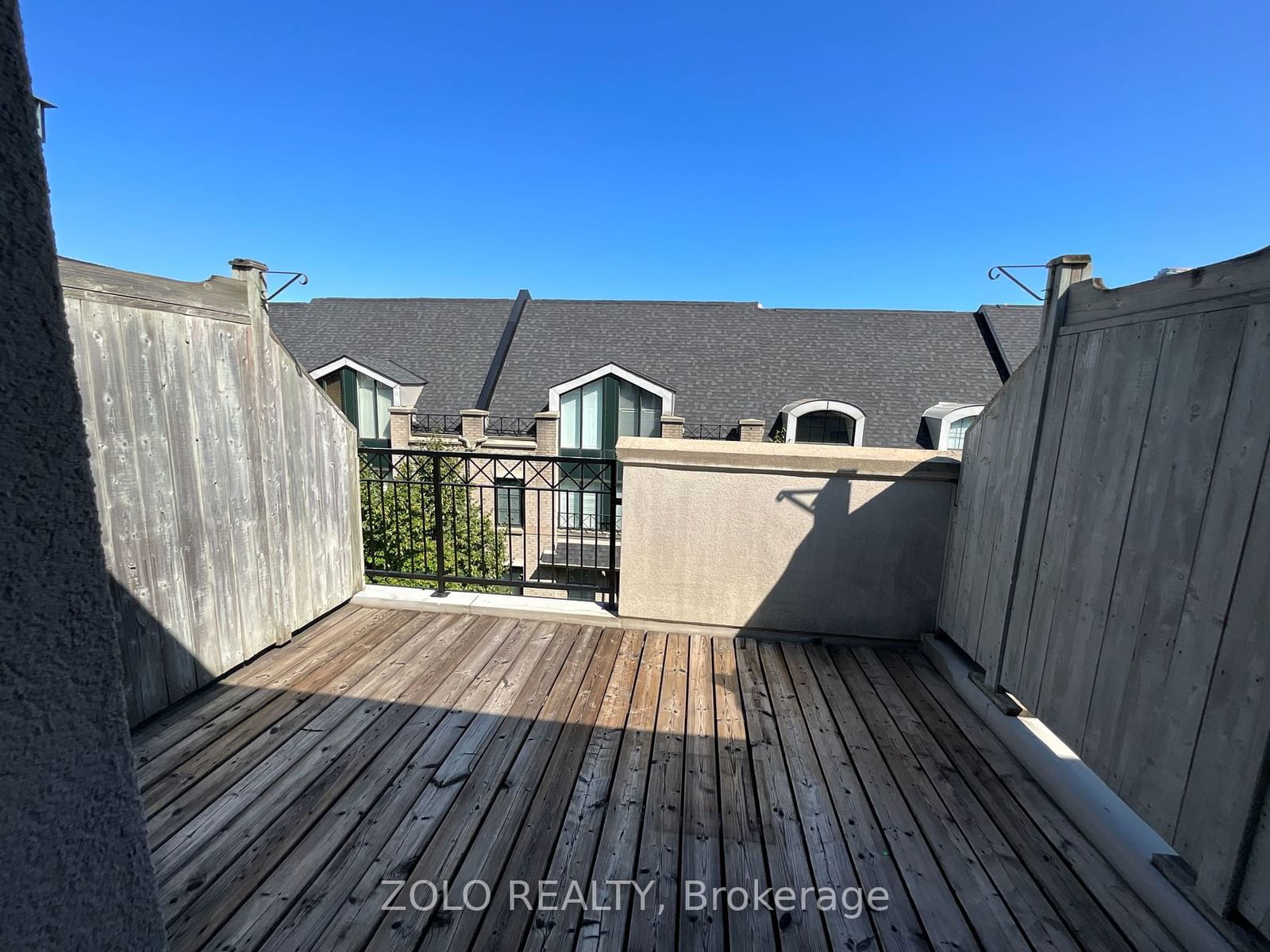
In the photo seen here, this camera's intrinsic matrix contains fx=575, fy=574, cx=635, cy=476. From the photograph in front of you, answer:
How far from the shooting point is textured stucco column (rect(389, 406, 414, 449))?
14406mm

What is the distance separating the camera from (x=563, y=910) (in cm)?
165

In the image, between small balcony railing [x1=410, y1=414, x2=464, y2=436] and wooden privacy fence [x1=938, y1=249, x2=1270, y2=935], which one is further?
small balcony railing [x1=410, y1=414, x2=464, y2=436]

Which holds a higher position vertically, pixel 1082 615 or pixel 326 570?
pixel 1082 615

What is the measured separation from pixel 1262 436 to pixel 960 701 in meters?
1.86

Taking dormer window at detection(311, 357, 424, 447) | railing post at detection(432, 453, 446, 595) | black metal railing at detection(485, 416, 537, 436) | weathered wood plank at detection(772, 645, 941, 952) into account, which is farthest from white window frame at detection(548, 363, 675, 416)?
weathered wood plank at detection(772, 645, 941, 952)

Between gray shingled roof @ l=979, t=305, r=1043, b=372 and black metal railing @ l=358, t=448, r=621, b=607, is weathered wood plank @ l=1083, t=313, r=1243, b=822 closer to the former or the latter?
black metal railing @ l=358, t=448, r=621, b=607

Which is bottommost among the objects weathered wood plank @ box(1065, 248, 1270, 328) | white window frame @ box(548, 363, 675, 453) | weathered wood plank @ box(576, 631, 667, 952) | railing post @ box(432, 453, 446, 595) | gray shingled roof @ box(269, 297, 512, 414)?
weathered wood plank @ box(576, 631, 667, 952)

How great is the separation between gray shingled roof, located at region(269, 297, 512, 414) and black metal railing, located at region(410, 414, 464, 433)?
39cm

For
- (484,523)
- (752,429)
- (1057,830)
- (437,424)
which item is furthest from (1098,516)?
(437,424)

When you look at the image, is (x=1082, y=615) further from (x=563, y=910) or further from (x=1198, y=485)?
(x=563, y=910)

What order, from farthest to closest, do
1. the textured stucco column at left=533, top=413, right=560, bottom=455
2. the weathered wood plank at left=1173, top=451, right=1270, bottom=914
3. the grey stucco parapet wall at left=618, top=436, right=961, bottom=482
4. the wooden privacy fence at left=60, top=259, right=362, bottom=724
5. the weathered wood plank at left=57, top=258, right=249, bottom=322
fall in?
1. the textured stucco column at left=533, top=413, right=560, bottom=455
2. the grey stucco parapet wall at left=618, top=436, right=961, bottom=482
3. the wooden privacy fence at left=60, top=259, right=362, bottom=724
4. the weathered wood plank at left=57, top=258, right=249, bottom=322
5. the weathered wood plank at left=1173, top=451, right=1270, bottom=914

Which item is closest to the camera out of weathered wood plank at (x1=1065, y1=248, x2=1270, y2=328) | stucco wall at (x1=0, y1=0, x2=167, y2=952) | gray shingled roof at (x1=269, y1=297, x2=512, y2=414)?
stucco wall at (x1=0, y1=0, x2=167, y2=952)

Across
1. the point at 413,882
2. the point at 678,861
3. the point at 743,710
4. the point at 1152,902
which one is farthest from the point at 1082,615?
the point at 413,882

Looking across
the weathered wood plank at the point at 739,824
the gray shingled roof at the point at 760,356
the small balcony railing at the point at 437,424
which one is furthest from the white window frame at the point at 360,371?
the weathered wood plank at the point at 739,824
